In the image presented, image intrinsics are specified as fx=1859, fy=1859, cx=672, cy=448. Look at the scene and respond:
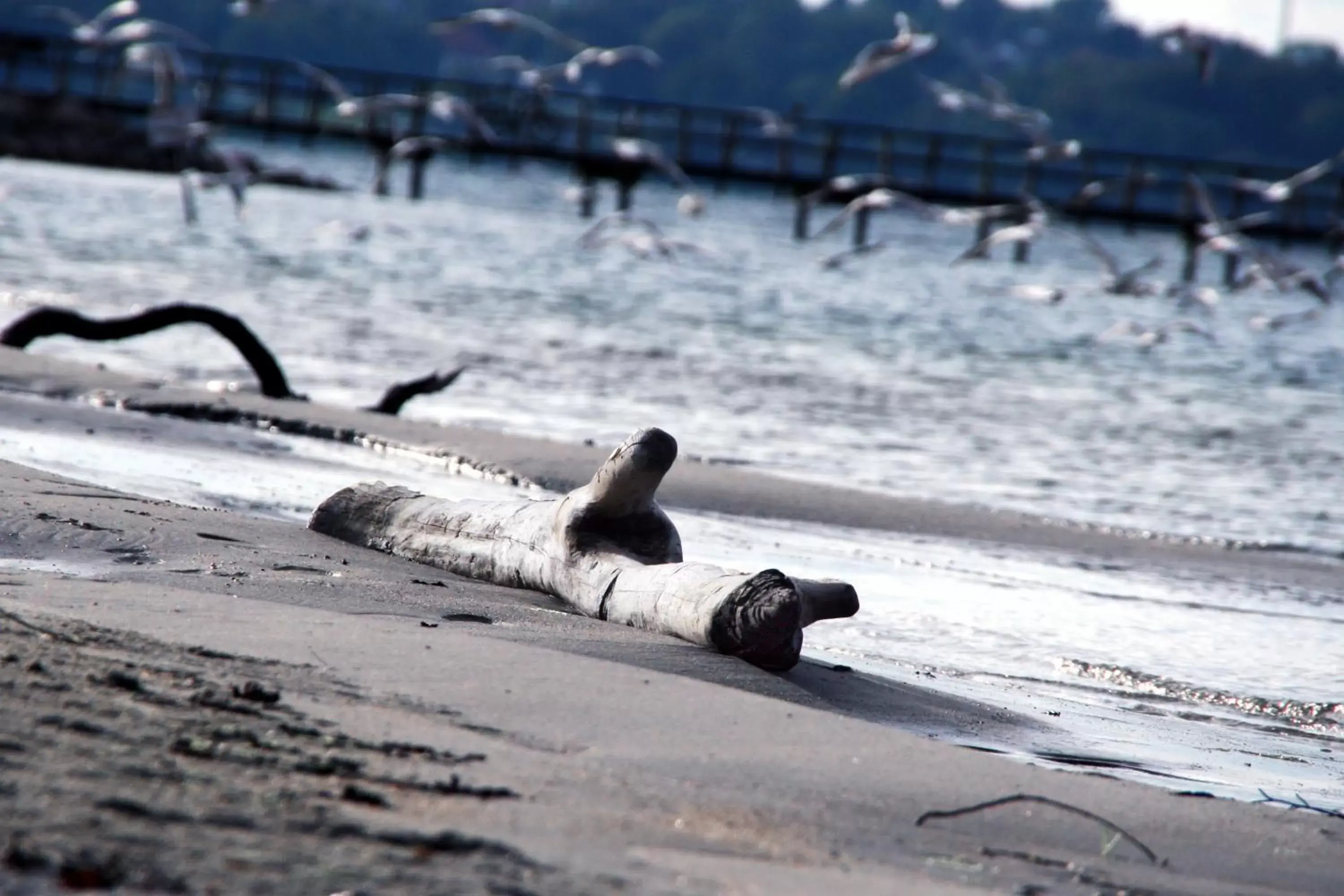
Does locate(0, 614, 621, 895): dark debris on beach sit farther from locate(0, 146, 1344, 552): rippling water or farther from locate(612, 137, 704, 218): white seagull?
locate(612, 137, 704, 218): white seagull

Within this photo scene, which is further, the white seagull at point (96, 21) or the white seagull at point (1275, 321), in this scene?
the white seagull at point (96, 21)

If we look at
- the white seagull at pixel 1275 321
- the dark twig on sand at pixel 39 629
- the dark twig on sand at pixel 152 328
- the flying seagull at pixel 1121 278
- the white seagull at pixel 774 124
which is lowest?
the dark twig on sand at pixel 39 629

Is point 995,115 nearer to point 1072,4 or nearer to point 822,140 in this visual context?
point 822,140

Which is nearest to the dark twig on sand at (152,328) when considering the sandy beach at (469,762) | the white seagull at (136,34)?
the sandy beach at (469,762)

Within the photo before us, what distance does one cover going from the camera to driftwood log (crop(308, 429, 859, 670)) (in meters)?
3.94

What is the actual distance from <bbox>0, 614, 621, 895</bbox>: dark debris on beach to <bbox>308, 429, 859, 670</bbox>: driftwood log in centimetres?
102

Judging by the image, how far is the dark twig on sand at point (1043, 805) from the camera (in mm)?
2963

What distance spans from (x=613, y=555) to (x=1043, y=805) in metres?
1.54

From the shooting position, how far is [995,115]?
23828 millimetres

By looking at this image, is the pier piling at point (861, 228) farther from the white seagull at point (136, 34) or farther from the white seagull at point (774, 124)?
the white seagull at point (136, 34)

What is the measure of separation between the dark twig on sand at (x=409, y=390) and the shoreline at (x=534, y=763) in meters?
4.72

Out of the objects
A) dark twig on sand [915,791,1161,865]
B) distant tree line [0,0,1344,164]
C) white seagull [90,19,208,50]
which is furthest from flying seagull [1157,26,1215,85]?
distant tree line [0,0,1344,164]

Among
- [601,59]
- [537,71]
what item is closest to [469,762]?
[601,59]

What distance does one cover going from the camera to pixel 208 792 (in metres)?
2.51
